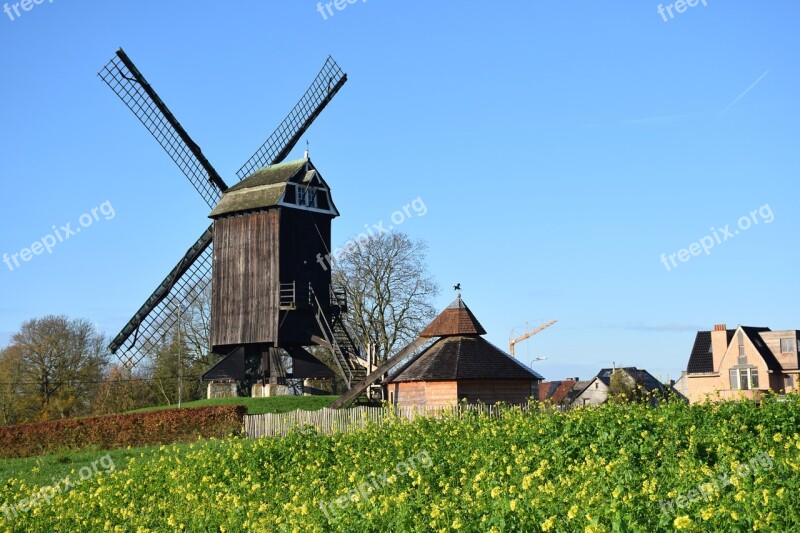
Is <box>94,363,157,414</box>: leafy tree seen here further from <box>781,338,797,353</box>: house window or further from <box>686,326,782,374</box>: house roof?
<box>781,338,797,353</box>: house window

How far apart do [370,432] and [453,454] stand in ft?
13.9

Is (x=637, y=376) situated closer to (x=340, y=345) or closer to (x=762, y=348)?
(x=762, y=348)

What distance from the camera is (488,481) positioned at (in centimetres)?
1179

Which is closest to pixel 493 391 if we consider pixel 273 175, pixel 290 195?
pixel 290 195

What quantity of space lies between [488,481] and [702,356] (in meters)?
55.3

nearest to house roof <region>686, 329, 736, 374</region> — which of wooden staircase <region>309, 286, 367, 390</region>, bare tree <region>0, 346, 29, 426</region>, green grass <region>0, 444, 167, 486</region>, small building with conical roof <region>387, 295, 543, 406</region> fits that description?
wooden staircase <region>309, 286, 367, 390</region>

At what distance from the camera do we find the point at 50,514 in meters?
14.9

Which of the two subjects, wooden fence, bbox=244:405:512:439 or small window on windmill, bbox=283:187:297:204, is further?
small window on windmill, bbox=283:187:297:204

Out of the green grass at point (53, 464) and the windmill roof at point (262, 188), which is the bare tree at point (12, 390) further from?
the green grass at point (53, 464)

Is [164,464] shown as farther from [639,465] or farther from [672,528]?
[672,528]

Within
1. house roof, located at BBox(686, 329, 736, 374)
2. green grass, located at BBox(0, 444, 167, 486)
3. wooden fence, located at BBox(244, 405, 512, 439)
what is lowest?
green grass, located at BBox(0, 444, 167, 486)

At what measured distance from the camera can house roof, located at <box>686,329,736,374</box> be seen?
62281 millimetres

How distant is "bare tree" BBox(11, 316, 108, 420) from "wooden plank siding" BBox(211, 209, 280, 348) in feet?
60.5

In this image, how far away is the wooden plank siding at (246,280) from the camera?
39.2 metres
